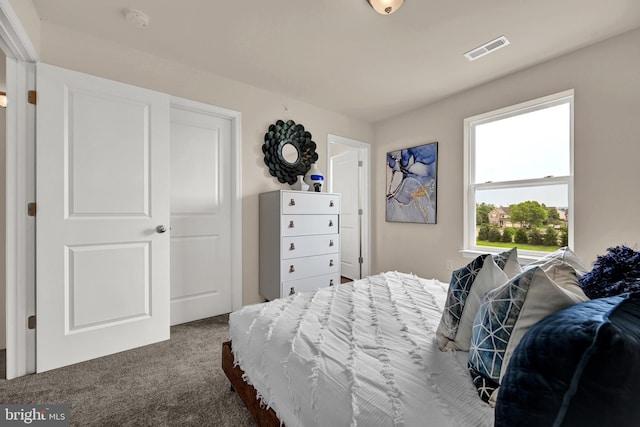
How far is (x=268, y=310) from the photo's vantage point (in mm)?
1529

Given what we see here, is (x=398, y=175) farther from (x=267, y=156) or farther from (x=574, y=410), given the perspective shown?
(x=574, y=410)

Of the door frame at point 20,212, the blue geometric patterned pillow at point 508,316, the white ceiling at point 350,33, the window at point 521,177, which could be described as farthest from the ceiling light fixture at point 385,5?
the door frame at point 20,212

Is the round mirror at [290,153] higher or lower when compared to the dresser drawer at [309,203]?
higher

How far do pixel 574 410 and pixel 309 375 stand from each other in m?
0.73

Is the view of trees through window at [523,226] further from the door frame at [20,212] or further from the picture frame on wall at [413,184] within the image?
the door frame at [20,212]

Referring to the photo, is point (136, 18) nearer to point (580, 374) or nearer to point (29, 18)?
point (29, 18)

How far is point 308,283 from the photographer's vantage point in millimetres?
3039

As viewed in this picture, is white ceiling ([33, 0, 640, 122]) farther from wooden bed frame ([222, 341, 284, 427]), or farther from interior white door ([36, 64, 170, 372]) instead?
wooden bed frame ([222, 341, 284, 427])

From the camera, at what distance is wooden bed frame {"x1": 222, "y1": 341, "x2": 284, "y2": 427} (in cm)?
110

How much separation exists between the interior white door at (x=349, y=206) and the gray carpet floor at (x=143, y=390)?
2644mm

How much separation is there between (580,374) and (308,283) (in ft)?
8.87

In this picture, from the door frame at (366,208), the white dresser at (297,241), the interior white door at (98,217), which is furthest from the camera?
the door frame at (366,208)

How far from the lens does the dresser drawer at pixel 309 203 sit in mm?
2878

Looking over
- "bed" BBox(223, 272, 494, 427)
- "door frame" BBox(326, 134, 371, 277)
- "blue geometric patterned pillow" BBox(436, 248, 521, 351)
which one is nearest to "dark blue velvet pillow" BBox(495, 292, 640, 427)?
"bed" BBox(223, 272, 494, 427)
